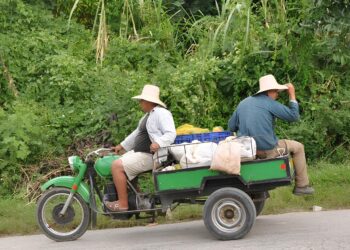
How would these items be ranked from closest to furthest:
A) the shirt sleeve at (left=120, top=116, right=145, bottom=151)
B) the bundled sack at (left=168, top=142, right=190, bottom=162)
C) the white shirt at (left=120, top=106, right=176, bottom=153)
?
1. the bundled sack at (left=168, top=142, right=190, bottom=162)
2. the white shirt at (left=120, top=106, right=176, bottom=153)
3. the shirt sleeve at (left=120, top=116, right=145, bottom=151)

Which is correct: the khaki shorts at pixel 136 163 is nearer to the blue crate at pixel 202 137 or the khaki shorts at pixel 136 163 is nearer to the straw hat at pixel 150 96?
the blue crate at pixel 202 137

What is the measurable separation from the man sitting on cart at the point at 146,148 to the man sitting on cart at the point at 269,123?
814mm

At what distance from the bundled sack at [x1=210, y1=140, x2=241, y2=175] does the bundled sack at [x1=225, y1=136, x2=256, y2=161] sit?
0.08m

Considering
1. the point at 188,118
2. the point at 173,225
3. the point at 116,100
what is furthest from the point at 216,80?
the point at 173,225

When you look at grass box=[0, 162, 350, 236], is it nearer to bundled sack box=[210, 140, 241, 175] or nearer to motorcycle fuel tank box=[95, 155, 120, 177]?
motorcycle fuel tank box=[95, 155, 120, 177]

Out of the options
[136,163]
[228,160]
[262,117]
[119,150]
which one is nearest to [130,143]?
[119,150]

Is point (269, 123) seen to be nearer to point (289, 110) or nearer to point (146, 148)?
point (289, 110)

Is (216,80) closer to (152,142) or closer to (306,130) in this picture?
(306,130)

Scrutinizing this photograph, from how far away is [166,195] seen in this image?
780cm

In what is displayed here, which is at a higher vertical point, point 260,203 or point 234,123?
point 234,123

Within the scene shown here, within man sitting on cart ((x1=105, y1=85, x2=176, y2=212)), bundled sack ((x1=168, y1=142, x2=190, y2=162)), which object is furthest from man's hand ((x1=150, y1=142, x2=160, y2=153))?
bundled sack ((x1=168, y1=142, x2=190, y2=162))

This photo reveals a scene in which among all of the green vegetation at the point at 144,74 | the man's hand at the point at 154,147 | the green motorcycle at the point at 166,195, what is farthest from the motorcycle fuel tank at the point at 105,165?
the green vegetation at the point at 144,74

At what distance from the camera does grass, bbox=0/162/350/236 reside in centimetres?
896

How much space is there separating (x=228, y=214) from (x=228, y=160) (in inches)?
23.6
